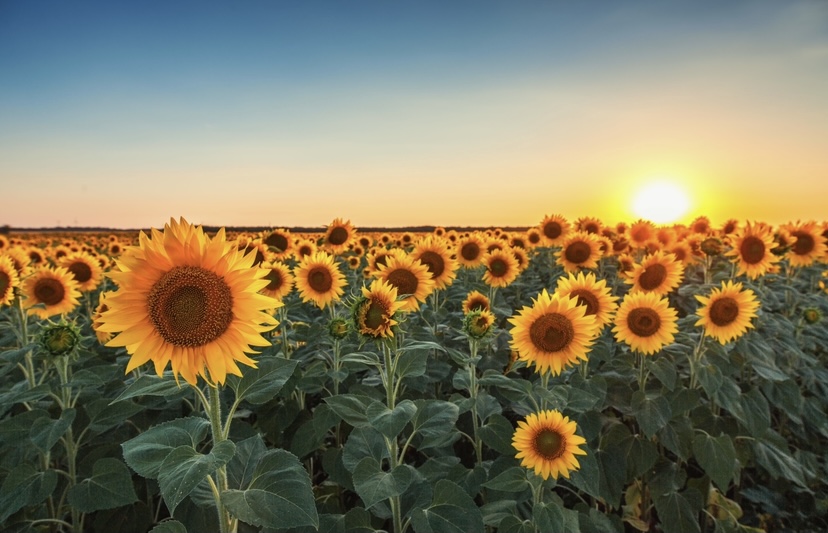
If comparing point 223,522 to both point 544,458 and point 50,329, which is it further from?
point 50,329

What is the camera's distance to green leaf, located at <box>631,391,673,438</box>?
4.07 m

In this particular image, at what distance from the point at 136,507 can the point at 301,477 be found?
6.71 ft

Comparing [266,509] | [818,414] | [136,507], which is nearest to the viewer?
[266,509]

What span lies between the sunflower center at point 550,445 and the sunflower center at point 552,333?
0.74 metres

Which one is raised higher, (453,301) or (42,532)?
(453,301)

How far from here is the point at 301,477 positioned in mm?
2258

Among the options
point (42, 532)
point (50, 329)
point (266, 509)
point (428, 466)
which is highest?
point (50, 329)

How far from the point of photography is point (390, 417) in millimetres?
A: 2709

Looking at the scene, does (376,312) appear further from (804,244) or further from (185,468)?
(804,244)

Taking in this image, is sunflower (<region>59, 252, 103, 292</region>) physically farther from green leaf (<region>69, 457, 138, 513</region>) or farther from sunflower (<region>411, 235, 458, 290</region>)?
green leaf (<region>69, 457, 138, 513</region>)

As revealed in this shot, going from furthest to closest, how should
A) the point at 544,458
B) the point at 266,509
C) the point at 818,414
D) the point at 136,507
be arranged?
the point at 818,414 → the point at 136,507 → the point at 544,458 → the point at 266,509

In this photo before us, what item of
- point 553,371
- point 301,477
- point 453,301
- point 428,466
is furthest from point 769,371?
point 301,477

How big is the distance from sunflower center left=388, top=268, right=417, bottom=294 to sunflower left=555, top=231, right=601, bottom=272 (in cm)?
323

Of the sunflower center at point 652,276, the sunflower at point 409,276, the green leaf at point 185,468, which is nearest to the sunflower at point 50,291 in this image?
the sunflower at point 409,276
